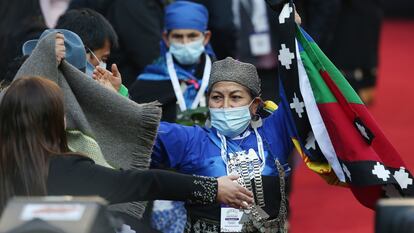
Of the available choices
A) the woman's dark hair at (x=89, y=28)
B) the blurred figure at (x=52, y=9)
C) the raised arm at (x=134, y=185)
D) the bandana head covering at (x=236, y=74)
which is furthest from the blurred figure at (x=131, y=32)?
the raised arm at (x=134, y=185)

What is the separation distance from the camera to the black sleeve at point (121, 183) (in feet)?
17.4

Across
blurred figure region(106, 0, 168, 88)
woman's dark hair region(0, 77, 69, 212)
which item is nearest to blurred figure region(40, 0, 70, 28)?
blurred figure region(106, 0, 168, 88)

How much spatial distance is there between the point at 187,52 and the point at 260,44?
7.84 ft

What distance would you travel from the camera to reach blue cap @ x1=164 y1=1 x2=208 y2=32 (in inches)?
324

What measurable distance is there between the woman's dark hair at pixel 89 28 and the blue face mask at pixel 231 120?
787mm

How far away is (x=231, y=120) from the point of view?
643cm

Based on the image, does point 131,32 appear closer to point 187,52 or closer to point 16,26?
point 187,52

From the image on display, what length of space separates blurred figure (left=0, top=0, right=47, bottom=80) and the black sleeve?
187cm

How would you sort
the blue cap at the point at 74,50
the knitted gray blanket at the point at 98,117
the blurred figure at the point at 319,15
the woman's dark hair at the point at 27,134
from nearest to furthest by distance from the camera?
the woman's dark hair at the point at 27,134 < the knitted gray blanket at the point at 98,117 < the blue cap at the point at 74,50 < the blurred figure at the point at 319,15

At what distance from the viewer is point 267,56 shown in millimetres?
10266

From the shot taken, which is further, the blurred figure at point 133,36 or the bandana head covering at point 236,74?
the blurred figure at point 133,36

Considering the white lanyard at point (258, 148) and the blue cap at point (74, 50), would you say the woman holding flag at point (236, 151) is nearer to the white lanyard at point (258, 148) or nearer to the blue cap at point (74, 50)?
the white lanyard at point (258, 148)

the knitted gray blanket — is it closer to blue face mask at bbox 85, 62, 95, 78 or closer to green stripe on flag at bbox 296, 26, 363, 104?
blue face mask at bbox 85, 62, 95, 78

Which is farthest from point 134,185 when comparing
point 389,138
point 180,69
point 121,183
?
point 389,138
